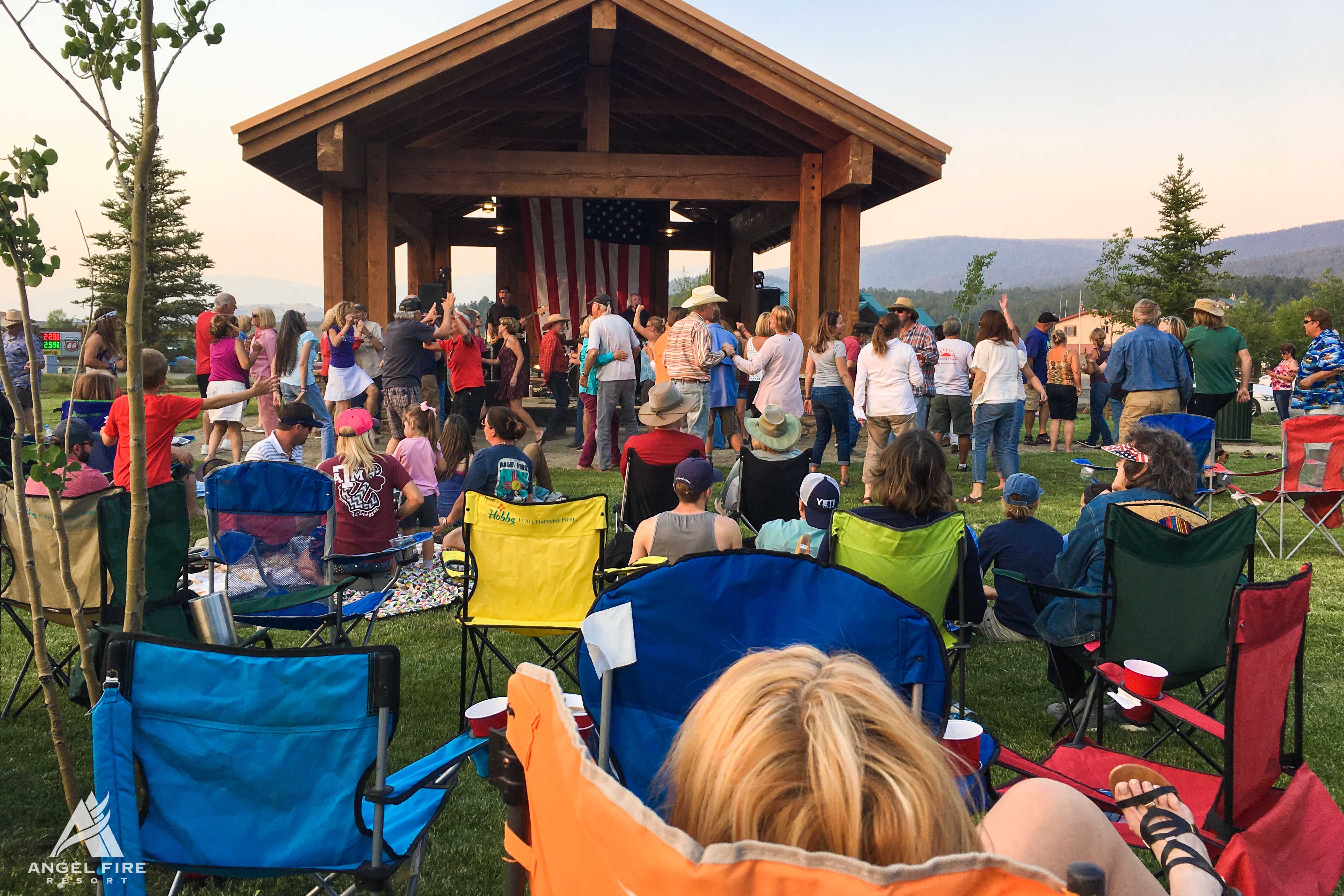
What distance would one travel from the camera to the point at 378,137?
428 inches

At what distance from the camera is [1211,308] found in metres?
8.42

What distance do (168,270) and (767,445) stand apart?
156 ft

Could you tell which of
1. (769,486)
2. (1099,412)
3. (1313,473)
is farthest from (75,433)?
(1099,412)

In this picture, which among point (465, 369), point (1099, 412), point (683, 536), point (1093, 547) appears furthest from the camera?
point (1099, 412)

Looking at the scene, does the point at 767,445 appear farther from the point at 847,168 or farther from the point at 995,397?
the point at 847,168

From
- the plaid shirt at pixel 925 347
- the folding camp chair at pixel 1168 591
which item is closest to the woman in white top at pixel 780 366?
the plaid shirt at pixel 925 347

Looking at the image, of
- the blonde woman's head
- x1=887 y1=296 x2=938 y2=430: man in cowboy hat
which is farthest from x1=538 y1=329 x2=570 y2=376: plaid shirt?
the blonde woman's head

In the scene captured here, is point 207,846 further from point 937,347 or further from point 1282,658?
point 937,347

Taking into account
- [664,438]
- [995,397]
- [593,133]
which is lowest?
[664,438]

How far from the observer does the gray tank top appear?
400 cm

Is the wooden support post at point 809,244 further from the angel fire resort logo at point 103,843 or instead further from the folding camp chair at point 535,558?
the angel fire resort logo at point 103,843

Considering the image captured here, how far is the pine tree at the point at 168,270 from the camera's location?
42.8 meters

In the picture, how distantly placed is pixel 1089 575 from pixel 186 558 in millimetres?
3314

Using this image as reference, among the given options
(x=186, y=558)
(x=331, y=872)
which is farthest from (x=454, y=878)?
(x=186, y=558)
